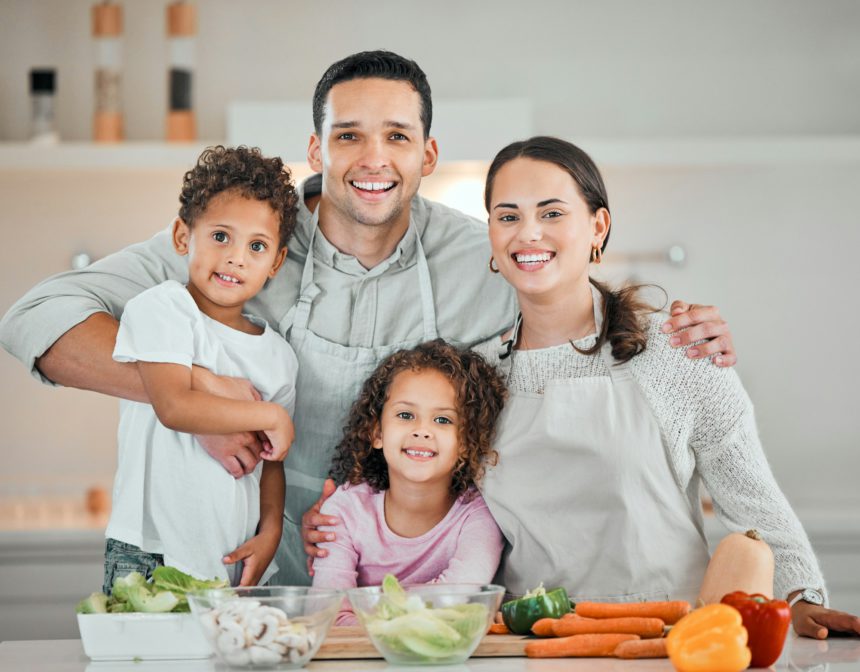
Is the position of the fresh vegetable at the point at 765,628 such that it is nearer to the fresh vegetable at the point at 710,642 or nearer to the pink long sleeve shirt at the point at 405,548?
the fresh vegetable at the point at 710,642

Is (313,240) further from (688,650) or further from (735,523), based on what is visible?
(688,650)

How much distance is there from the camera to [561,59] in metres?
3.52

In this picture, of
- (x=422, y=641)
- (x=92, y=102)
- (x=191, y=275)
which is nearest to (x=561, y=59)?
(x=92, y=102)

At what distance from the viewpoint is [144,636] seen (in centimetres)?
129

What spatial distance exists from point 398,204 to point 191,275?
1.32 feet

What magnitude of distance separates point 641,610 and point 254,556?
668 mm

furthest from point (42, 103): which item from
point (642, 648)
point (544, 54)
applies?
point (642, 648)

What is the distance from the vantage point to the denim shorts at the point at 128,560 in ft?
5.60

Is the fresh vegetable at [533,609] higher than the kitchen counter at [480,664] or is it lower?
higher

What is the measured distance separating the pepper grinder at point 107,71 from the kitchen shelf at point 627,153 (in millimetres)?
80

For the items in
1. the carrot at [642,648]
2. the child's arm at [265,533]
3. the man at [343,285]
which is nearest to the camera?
the carrot at [642,648]

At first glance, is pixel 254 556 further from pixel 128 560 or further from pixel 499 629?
pixel 499 629

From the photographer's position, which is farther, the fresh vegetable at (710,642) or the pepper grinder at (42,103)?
the pepper grinder at (42,103)

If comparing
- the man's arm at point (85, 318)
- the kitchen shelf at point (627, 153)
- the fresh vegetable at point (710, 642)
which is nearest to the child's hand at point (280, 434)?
the man's arm at point (85, 318)
